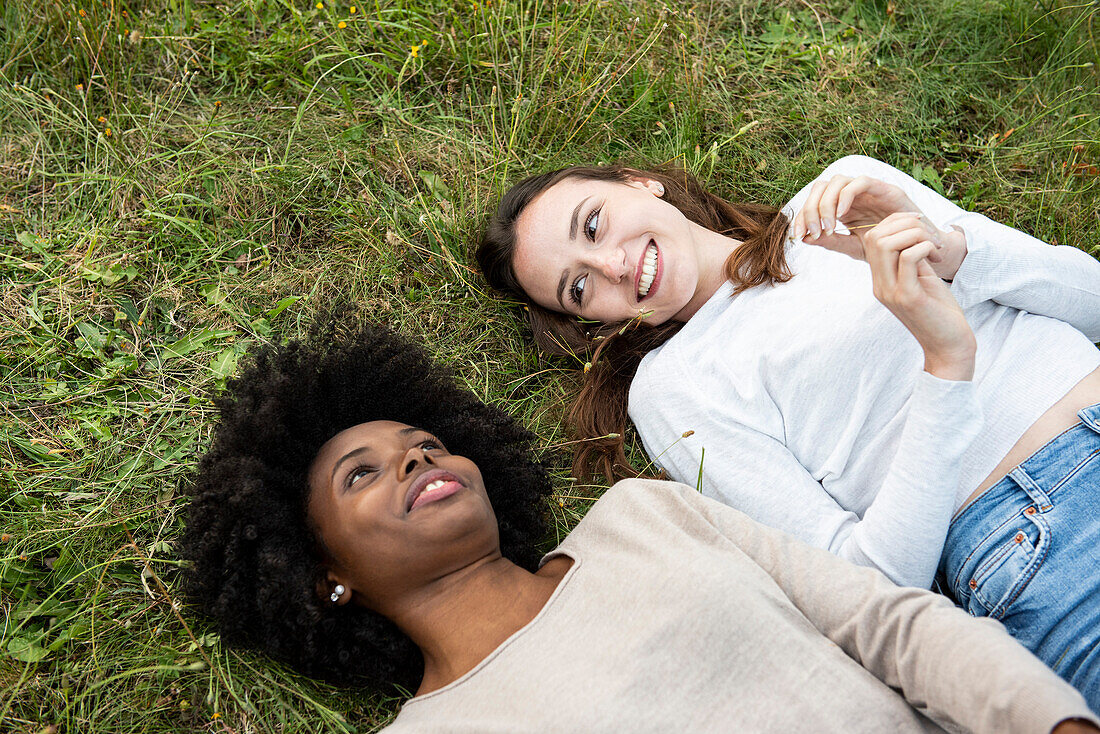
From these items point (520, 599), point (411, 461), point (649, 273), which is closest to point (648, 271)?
point (649, 273)

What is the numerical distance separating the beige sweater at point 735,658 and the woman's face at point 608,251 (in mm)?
1144

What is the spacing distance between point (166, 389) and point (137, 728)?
144 cm

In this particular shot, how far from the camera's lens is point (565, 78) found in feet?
14.0

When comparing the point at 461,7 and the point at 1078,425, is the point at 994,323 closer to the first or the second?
the point at 1078,425

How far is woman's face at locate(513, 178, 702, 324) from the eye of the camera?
3438mm

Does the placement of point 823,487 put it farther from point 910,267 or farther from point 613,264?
point 613,264

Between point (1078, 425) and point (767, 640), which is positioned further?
point (1078, 425)

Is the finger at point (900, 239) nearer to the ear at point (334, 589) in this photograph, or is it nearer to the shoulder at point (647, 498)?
the shoulder at point (647, 498)

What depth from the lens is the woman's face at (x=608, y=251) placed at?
3438 millimetres

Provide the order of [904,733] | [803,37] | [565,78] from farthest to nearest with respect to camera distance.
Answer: [803,37]
[565,78]
[904,733]

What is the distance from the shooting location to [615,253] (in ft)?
11.2

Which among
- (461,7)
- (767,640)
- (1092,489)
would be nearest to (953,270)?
(1092,489)

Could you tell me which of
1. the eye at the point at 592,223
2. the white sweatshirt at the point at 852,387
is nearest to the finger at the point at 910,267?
the white sweatshirt at the point at 852,387

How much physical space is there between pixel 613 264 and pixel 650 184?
644mm
